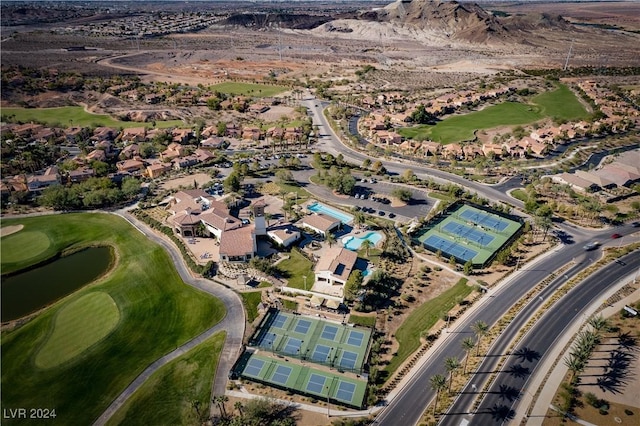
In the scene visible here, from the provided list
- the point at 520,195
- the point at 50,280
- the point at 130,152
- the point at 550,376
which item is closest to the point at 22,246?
the point at 50,280

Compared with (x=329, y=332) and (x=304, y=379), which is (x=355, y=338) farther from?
(x=304, y=379)

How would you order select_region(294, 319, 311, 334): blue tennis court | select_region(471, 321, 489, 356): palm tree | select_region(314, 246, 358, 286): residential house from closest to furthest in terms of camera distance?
1. select_region(471, 321, 489, 356): palm tree
2. select_region(294, 319, 311, 334): blue tennis court
3. select_region(314, 246, 358, 286): residential house

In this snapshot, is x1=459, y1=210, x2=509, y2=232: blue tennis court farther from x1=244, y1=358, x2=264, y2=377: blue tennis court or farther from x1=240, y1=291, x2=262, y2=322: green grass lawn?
x1=244, y1=358, x2=264, y2=377: blue tennis court

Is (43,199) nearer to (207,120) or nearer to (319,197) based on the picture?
(319,197)

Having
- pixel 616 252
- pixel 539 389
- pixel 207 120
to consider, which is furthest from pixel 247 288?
pixel 207 120

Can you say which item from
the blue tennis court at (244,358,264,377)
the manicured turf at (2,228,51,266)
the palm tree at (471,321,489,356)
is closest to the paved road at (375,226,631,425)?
the palm tree at (471,321,489,356)

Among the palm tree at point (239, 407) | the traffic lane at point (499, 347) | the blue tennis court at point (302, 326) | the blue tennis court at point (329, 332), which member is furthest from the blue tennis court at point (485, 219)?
the palm tree at point (239, 407)

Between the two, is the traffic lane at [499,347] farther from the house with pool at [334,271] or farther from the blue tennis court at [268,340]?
the blue tennis court at [268,340]
